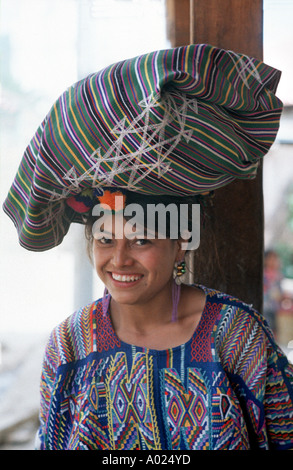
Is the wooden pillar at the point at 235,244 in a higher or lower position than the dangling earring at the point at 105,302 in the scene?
higher

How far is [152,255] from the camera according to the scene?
1.39 meters

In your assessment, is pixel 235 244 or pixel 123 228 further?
pixel 235 244

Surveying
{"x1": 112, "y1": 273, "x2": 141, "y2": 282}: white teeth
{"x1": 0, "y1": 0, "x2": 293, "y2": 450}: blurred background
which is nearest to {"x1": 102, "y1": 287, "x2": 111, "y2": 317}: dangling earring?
{"x1": 112, "y1": 273, "x2": 141, "y2": 282}: white teeth

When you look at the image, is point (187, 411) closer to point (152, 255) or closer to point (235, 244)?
point (152, 255)

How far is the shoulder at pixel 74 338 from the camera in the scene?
1536mm

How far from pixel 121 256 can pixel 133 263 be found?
5cm

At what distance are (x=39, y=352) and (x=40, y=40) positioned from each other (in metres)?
1.72

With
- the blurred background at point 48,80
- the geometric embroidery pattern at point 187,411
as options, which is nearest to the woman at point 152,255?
the geometric embroidery pattern at point 187,411

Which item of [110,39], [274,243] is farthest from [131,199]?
[274,243]

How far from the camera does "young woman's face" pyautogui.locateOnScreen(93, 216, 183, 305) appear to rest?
139 cm

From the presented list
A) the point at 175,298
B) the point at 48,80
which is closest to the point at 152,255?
the point at 175,298

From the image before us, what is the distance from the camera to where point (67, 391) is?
1.51 meters

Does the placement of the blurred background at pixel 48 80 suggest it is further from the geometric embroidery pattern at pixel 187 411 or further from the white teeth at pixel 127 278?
the geometric embroidery pattern at pixel 187 411

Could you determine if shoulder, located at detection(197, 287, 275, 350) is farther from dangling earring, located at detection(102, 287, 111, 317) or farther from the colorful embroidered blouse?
dangling earring, located at detection(102, 287, 111, 317)
